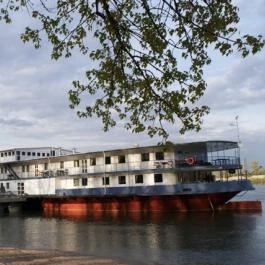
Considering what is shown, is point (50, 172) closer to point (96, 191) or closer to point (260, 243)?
point (96, 191)

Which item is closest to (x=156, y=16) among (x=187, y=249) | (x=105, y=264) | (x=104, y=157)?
(x=105, y=264)

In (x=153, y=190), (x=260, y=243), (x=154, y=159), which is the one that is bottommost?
(x=260, y=243)

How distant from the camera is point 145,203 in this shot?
150 ft

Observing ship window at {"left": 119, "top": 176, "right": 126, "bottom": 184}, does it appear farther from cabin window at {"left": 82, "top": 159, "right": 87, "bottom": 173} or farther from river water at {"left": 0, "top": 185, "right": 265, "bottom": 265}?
cabin window at {"left": 82, "top": 159, "right": 87, "bottom": 173}

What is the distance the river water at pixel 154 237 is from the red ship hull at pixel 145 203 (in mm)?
1777

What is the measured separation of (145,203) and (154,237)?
16.9m

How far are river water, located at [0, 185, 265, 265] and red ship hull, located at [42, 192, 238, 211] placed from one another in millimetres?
1777

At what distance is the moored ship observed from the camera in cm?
4375

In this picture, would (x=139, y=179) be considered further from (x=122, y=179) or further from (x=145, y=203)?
(x=145, y=203)

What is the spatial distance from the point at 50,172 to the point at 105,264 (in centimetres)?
3921

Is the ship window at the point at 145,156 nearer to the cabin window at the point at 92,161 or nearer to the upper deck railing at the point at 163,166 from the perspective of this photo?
the upper deck railing at the point at 163,166

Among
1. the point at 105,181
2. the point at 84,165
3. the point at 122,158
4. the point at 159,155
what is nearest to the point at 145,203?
the point at 159,155

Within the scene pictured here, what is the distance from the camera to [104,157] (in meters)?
48.9

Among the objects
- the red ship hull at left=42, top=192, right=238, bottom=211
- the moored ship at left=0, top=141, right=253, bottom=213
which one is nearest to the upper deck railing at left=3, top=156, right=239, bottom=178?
the moored ship at left=0, top=141, right=253, bottom=213
